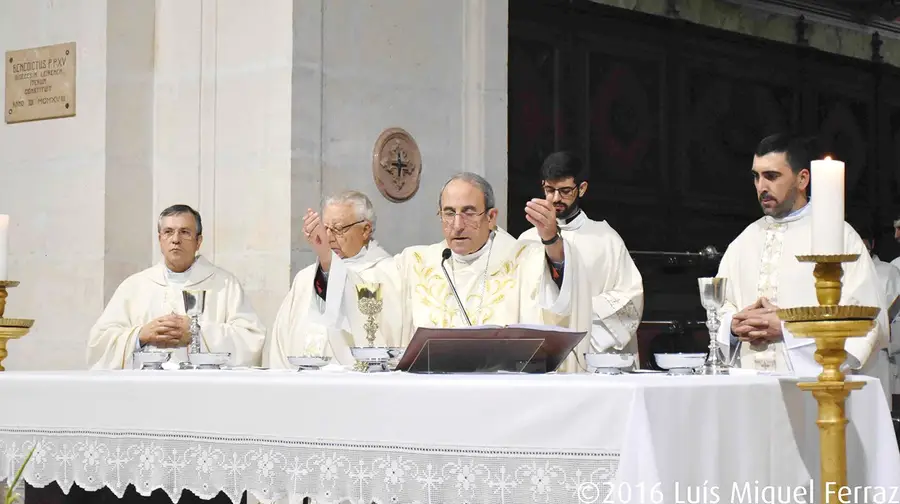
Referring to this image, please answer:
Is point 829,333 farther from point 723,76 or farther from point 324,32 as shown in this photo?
point 723,76

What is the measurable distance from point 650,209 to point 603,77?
1050mm

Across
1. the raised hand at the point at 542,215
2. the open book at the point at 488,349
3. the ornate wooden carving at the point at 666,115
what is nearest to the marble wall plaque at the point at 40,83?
the ornate wooden carving at the point at 666,115

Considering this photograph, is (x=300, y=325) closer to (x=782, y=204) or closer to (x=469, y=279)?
(x=469, y=279)

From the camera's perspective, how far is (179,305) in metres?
7.14

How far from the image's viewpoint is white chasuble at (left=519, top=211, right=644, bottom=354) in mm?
6961

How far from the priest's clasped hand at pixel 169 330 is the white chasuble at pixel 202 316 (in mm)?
562

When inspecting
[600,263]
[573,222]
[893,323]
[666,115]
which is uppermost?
[666,115]

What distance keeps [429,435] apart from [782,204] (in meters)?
2.57

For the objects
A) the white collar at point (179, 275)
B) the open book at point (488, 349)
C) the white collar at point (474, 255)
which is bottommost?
the open book at point (488, 349)

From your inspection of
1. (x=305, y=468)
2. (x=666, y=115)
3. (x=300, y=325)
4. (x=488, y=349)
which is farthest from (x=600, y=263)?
(x=666, y=115)

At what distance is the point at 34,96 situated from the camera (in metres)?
8.43

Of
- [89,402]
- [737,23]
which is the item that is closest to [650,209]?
[737,23]

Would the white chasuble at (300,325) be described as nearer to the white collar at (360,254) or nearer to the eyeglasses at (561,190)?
the white collar at (360,254)

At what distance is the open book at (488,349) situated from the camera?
4262 millimetres
